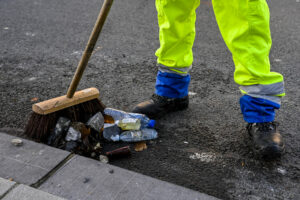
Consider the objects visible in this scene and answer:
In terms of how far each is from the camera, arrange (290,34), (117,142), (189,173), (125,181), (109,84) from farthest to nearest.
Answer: (290,34), (109,84), (117,142), (189,173), (125,181)

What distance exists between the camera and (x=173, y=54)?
2.38 m

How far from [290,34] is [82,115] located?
3.24 m

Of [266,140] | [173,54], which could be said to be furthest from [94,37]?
[266,140]

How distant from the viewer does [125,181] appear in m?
1.81

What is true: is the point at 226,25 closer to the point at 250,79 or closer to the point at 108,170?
the point at 250,79

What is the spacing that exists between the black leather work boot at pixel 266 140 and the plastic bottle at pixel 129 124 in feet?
2.56

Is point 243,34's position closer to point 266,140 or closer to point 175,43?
point 175,43

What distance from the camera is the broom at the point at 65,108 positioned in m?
2.08

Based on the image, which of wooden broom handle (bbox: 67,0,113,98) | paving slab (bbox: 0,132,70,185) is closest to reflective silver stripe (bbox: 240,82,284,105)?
wooden broom handle (bbox: 67,0,113,98)

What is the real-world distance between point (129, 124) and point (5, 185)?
2.86ft

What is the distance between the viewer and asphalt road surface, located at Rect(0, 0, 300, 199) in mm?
1962

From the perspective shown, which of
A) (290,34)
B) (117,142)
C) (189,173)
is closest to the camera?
(189,173)

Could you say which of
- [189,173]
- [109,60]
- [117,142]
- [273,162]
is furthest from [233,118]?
[109,60]

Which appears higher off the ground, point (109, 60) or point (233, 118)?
point (109, 60)
